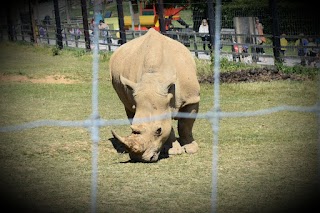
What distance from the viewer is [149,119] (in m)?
7.05

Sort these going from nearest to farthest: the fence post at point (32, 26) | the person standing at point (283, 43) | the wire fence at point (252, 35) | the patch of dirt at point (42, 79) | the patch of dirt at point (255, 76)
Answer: the patch of dirt at point (255, 76) < the wire fence at point (252, 35) < the person standing at point (283, 43) < the patch of dirt at point (42, 79) < the fence post at point (32, 26)

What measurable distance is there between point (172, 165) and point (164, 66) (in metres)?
1.14

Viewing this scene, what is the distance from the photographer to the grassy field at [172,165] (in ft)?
19.6

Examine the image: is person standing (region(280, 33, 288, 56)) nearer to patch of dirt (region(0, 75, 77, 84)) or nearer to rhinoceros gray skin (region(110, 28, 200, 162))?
patch of dirt (region(0, 75, 77, 84))

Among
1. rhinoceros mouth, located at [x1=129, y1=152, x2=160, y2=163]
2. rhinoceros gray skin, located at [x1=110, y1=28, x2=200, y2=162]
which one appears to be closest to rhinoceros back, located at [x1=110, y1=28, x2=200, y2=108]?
rhinoceros gray skin, located at [x1=110, y1=28, x2=200, y2=162]

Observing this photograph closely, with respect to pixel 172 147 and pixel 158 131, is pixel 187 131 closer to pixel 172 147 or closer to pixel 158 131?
pixel 172 147

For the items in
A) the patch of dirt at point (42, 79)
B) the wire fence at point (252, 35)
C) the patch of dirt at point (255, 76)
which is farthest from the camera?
the patch of dirt at point (42, 79)

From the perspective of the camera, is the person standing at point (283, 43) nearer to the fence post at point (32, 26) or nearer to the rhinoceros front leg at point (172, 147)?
the rhinoceros front leg at point (172, 147)

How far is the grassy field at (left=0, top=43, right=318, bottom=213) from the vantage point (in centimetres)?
596

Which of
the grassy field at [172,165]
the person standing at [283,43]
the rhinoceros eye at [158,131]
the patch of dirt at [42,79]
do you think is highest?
the person standing at [283,43]

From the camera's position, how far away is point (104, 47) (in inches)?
943

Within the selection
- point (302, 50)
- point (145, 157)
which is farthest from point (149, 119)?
point (302, 50)

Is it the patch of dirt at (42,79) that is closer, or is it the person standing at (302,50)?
the person standing at (302,50)

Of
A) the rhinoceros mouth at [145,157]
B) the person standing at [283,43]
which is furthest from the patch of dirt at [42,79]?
the rhinoceros mouth at [145,157]
